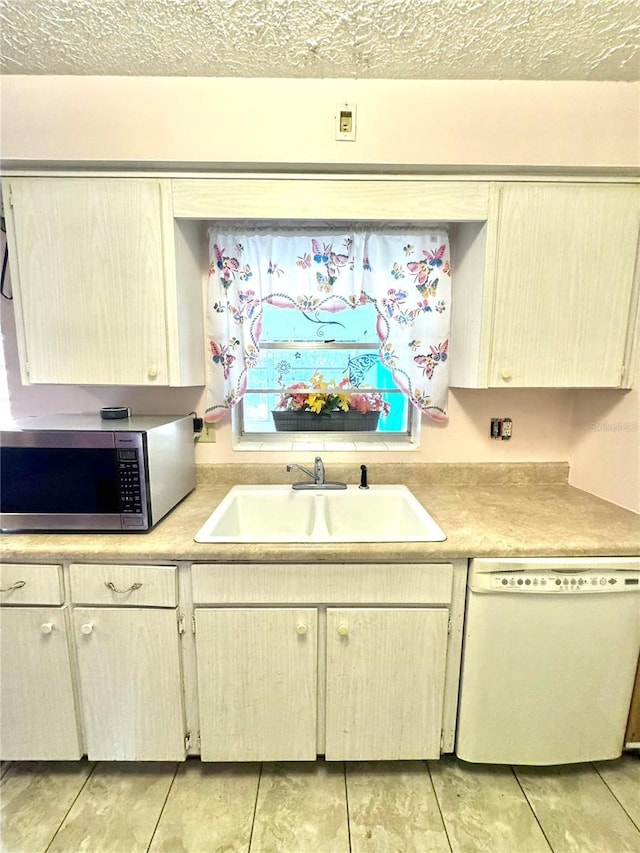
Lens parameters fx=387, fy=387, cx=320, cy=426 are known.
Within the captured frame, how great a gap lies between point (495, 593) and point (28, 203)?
209 cm

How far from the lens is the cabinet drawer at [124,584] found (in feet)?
4.09

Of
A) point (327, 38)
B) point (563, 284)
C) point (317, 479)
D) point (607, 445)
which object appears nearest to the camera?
point (327, 38)

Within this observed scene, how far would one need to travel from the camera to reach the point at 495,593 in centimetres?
126

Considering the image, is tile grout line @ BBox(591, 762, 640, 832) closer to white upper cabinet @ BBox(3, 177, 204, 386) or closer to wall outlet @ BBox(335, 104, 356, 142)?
white upper cabinet @ BBox(3, 177, 204, 386)

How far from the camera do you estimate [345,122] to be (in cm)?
136

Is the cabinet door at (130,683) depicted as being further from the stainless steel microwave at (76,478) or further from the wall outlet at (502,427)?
A: the wall outlet at (502,427)

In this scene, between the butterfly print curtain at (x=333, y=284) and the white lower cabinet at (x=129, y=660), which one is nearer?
the white lower cabinet at (x=129, y=660)

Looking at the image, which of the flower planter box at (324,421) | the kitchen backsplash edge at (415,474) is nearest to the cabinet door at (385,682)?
the kitchen backsplash edge at (415,474)

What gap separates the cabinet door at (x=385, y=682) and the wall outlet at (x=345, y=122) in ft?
5.34

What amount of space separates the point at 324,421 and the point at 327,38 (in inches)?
54.3

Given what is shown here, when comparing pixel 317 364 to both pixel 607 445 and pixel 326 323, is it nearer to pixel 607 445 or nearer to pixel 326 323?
pixel 326 323

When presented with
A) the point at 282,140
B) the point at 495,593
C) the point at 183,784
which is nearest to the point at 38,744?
the point at 183,784

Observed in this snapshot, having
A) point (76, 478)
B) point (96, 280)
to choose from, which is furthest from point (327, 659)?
point (96, 280)

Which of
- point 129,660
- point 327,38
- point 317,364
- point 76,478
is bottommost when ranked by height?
point 129,660
